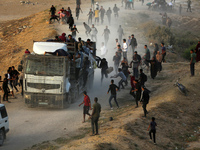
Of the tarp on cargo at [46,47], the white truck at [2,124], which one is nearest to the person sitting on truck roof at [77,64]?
the tarp on cargo at [46,47]

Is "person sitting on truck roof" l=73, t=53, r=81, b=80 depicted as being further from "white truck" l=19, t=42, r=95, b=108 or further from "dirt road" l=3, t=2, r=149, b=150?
"dirt road" l=3, t=2, r=149, b=150

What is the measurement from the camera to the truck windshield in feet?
61.2

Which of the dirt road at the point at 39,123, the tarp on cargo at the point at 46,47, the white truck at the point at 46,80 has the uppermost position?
the tarp on cargo at the point at 46,47

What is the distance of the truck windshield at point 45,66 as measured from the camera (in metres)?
18.7

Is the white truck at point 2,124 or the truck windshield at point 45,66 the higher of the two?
the truck windshield at point 45,66

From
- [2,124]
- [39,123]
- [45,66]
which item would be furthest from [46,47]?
[2,124]

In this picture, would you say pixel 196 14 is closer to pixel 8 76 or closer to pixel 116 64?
pixel 116 64

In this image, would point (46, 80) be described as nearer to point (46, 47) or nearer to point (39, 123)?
point (46, 47)

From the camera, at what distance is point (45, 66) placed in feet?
61.5

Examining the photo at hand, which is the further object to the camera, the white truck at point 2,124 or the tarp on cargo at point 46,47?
the tarp on cargo at point 46,47

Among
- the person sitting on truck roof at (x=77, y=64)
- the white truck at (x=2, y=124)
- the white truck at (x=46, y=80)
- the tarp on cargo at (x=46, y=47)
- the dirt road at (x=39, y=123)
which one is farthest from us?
the person sitting on truck roof at (x=77, y=64)

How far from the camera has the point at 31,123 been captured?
1738 centimetres

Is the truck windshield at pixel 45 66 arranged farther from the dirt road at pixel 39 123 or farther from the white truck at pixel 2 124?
the white truck at pixel 2 124

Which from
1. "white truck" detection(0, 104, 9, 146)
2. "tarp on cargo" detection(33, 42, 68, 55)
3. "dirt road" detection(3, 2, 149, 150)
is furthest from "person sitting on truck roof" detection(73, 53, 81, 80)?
"white truck" detection(0, 104, 9, 146)
